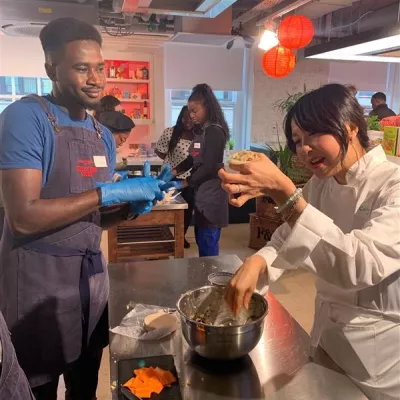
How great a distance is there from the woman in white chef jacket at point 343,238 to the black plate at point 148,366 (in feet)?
0.86

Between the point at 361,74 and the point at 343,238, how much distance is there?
23.4 ft

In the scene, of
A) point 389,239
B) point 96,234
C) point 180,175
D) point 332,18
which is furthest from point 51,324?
point 332,18

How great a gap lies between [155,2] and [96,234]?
2326 mm

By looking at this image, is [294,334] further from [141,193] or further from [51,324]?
[51,324]

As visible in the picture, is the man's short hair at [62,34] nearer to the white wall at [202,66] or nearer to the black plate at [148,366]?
the black plate at [148,366]

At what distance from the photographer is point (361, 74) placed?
7.22 metres

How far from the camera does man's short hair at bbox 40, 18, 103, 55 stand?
1485 mm

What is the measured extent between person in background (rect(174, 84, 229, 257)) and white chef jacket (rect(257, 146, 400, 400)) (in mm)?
1965

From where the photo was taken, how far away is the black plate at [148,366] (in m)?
1.05

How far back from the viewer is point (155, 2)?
3.18m

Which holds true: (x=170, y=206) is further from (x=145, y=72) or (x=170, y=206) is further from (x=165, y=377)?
(x=145, y=72)

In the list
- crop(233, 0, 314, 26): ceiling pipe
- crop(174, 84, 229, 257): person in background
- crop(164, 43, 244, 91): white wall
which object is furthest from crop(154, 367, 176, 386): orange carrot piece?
crop(164, 43, 244, 91): white wall

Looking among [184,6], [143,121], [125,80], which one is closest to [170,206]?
[184,6]

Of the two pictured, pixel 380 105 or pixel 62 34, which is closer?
pixel 62 34
